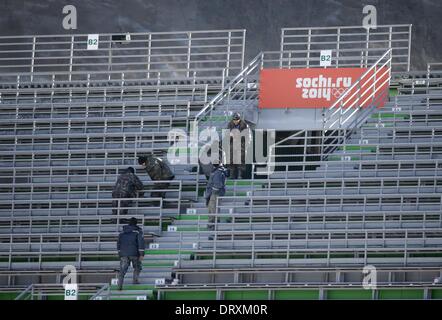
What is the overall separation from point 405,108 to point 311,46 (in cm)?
363

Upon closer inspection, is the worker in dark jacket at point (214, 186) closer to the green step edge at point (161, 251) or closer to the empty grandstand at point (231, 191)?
the empty grandstand at point (231, 191)

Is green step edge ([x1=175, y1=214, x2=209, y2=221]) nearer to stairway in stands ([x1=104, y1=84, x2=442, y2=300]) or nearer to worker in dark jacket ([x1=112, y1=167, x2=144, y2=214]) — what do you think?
stairway in stands ([x1=104, y1=84, x2=442, y2=300])

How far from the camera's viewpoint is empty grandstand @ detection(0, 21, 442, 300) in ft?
62.7

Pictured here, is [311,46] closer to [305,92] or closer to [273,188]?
[305,92]

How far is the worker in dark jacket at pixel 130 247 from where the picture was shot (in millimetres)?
19344

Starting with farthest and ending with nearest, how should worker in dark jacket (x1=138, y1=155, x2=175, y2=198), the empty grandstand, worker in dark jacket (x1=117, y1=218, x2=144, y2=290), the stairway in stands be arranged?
worker in dark jacket (x1=138, y1=155, x2=175, y2=198), the stairway in stands, worker in dark jacket (x1=117, y1=218, x2=144, y2=290), the empty grandstand

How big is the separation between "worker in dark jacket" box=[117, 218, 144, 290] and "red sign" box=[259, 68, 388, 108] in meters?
4.29

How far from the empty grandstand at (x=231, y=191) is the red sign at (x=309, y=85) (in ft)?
0.21

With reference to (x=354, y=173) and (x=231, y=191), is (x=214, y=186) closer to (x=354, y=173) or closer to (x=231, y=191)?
(x=231, y=191)

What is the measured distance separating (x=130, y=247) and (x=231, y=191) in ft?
7.24
